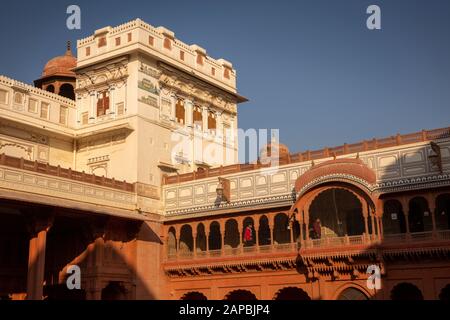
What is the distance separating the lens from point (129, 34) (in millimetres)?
38812

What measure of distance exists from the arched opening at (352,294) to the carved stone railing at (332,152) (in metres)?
6.96

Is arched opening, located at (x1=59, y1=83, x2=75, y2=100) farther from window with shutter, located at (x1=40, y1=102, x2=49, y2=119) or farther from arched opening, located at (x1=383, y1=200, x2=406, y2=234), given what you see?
arched opening, located at (x1=383, y1=200, x2=406, y2=234)

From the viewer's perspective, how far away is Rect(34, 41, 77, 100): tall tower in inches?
1777

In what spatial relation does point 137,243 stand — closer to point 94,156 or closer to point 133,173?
point 133,173

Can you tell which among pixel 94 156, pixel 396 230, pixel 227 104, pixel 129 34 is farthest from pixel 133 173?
pixel 396 230

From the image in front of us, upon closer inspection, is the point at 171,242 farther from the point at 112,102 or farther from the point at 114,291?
the point at 112,102

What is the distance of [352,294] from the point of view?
1196 inches

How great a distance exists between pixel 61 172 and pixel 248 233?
10.7 meters

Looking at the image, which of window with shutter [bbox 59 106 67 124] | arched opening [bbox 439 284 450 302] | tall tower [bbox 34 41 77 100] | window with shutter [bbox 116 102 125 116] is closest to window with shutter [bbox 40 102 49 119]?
window with shutter [bbox 59 106 67 124]
